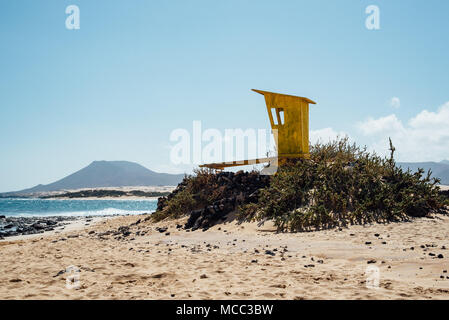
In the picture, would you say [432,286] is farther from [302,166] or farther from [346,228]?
[302,166]

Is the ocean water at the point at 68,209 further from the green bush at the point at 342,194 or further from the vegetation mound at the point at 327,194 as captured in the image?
the green bush at the point at 342,194

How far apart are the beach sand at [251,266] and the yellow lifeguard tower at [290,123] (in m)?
4.08

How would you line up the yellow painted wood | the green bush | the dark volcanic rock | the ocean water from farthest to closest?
the ocean water < the yellow painted wood < the dark volcanic rock < the green bush

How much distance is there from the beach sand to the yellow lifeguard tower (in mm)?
4082

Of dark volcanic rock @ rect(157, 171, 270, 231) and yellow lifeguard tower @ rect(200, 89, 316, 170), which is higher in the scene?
yellow lifeguard tower @ rect(200, 89, 316, 170)

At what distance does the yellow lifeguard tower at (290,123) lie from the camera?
11.4 m

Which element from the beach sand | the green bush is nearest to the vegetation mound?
the green bush

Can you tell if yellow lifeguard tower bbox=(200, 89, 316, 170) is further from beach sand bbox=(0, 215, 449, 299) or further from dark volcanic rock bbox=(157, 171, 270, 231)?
beach sand bbox=(0, 215, 449, 299)

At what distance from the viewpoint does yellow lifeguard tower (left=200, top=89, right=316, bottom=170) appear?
11406 mm

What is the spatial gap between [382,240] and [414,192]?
3911 millimetres

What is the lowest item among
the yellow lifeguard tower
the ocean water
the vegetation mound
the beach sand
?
the ocean water

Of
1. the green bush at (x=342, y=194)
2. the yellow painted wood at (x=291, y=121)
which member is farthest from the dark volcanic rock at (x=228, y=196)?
the yellow painted wood at (x=291, y=121)

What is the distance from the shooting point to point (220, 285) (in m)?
4.14
